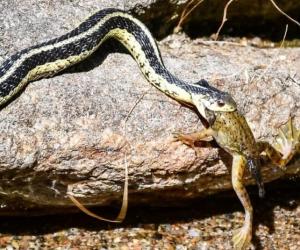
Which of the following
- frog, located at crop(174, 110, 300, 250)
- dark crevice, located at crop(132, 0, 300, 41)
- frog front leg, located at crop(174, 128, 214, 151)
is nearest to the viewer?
frog, located at crop(174, 110, 300, 250)

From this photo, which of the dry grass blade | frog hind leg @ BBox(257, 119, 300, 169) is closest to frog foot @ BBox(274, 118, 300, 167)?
frog hind leg @ BBox(257, 119, 300, 169)

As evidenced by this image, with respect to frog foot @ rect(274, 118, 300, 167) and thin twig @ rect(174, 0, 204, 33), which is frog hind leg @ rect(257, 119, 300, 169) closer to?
frog foot @ rect(274, 118, 300, 167)

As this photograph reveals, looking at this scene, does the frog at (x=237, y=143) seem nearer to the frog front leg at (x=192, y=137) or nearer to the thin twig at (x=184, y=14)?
the frog front leg at (x=192, y=137)

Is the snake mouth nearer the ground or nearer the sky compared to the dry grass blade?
nearer the sky

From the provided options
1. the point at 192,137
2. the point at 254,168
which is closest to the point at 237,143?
the point at 254,168

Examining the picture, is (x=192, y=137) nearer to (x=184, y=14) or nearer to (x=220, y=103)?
(x=220, y=103)

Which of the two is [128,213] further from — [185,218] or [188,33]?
[188,33]

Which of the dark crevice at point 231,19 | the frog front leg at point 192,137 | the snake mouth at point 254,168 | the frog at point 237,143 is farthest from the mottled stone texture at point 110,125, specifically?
the dark crevice at point 231,19
